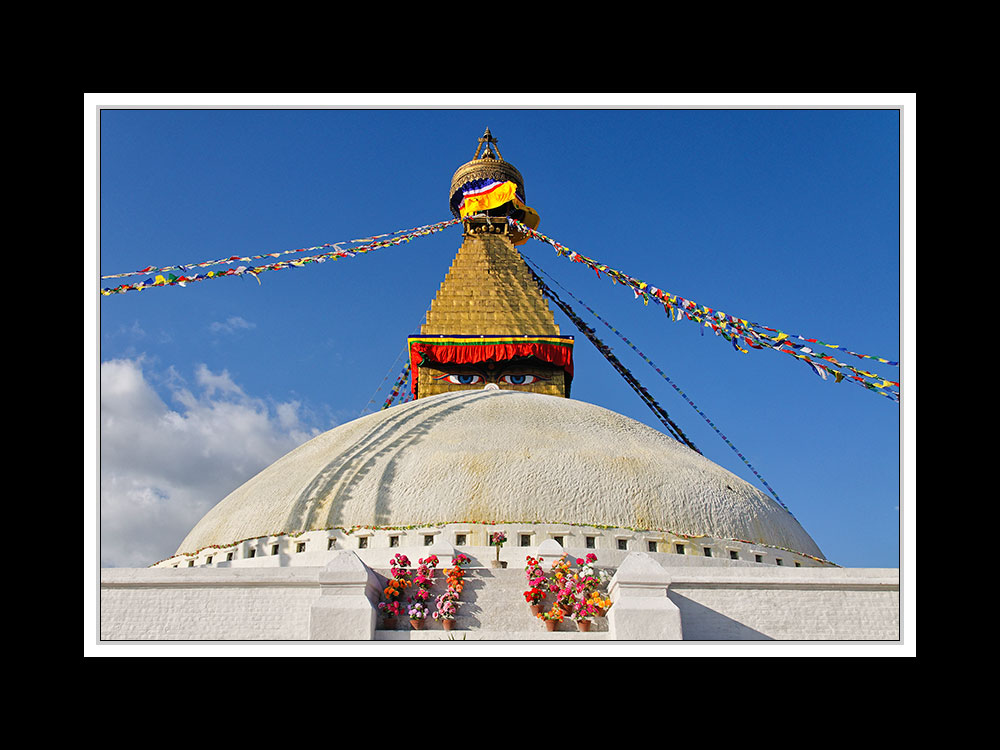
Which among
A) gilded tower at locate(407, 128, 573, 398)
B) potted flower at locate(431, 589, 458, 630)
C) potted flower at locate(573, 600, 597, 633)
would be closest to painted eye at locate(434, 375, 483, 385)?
gilded tower at locate(407, 128, 573, 398)

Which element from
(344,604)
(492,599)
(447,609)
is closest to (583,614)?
(492,599)

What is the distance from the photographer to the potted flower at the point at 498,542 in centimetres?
945

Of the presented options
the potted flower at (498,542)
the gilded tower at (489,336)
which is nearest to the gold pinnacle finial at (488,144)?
the gilded tower at (489,336)

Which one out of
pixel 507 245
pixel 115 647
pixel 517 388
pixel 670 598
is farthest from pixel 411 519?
pixel 507 245

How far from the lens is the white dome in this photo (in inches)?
411

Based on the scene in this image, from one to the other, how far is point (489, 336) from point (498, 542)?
9.67m

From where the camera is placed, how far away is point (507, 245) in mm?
22359

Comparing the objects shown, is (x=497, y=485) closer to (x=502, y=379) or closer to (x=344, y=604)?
(x=344, y=604)

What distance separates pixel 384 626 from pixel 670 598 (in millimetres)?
2954

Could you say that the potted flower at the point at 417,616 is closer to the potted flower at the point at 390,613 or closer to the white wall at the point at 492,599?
the potted flower at the point at 390,613

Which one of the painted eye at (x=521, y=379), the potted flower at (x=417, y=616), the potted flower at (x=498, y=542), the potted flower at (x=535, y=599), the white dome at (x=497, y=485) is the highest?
the painted eye at (x=521, y=379)

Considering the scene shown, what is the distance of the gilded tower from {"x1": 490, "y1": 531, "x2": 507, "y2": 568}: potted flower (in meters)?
7.94
